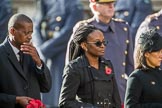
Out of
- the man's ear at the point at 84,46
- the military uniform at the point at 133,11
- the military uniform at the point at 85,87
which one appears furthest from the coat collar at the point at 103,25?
the military uniform at the point at 133,11

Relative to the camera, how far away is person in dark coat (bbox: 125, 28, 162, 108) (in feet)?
23.6

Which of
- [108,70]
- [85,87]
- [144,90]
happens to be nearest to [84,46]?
[108,70]

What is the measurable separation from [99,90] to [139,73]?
386 mm

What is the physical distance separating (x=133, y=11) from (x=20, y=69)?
15.1ft

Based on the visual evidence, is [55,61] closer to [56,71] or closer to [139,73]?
[56,71]

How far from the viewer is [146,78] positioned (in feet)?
23.9

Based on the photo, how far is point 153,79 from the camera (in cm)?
729

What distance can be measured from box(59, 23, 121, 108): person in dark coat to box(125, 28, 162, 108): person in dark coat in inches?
7.3

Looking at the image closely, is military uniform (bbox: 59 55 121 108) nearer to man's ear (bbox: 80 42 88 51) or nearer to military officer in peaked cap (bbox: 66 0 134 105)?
man's ear (bbox: 80 42 88 51)

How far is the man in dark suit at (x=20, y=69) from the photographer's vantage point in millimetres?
7156

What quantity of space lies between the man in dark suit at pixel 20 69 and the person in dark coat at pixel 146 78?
2.54ft

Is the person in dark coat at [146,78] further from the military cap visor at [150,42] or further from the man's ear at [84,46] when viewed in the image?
the man's ear at [84,46]

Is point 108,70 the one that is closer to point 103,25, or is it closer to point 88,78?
point 88,78

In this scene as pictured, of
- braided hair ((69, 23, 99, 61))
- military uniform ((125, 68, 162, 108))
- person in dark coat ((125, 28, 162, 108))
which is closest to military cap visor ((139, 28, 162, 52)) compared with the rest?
person in dark coat ((125, 28, 162, 108))
